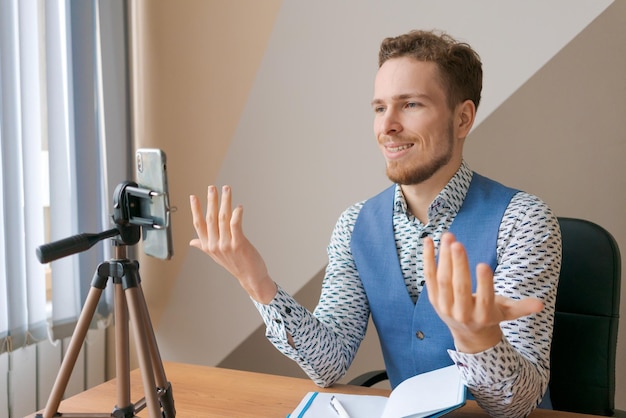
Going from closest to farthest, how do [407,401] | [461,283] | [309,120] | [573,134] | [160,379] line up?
[461,283] → [407,401] → [160,379] → [573,134] → [309,120]

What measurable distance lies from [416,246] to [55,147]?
1319mm

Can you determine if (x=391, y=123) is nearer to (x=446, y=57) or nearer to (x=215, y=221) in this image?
(x=446, y=57)

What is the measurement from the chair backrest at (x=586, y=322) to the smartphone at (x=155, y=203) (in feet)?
3.15

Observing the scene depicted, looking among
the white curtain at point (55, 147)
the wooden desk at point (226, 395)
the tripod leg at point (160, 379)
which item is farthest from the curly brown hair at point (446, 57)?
the white curtain at point (55, 147)

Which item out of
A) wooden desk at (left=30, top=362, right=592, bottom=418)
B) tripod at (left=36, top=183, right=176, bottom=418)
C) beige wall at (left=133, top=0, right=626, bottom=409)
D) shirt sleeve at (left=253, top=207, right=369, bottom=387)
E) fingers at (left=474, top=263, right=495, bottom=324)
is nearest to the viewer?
fingers at (left=474, top=263, right=495, bottom=324)

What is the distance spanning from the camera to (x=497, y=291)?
128cm

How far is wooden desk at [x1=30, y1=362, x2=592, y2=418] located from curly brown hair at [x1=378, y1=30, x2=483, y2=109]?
73cm

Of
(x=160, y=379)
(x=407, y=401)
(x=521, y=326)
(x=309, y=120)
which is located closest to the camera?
(x=407, y=401)

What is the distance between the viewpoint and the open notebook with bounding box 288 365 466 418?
93cm

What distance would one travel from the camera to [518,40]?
2.07 m

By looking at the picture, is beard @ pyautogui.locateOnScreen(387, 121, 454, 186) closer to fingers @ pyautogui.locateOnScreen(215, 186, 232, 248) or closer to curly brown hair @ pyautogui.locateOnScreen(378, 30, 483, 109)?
curly brown hair @ pyautogui.locateOnScreen(378, 30, 483, 109)

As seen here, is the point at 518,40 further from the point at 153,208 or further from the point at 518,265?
the point at 153,208

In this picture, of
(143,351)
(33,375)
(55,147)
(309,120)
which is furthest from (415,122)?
(33,375)

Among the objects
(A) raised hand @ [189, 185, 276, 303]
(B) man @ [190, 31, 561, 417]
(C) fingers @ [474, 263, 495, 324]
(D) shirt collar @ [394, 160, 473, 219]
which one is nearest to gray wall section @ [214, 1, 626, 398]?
(B) man @ [190, 31, 561, 417]
